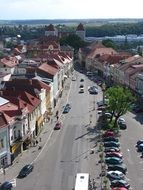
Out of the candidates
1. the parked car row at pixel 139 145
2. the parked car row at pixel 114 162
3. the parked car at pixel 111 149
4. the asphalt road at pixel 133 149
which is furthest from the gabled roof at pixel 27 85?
the parked car row at pixel 139 145

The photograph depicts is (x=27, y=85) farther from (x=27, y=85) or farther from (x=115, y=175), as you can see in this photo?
(x=115, y=175)

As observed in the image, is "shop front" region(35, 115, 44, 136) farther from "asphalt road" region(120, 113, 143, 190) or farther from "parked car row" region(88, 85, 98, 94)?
"parked car row" region(88, 85, 98, 94)

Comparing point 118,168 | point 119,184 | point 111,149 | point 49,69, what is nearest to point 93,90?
point 49,69

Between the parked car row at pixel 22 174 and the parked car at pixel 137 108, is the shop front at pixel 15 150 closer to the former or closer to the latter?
the parked car row at pixel 22 174

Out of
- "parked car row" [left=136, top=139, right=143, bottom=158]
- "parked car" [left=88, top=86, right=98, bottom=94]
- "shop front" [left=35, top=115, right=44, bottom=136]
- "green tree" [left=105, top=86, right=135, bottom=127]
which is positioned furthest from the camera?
"parked car" [left=88, top=86, right=98, bottom=94]

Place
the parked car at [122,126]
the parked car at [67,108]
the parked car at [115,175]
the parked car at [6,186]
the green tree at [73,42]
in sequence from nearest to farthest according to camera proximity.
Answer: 1. the parked car at [6,186]
2. the parked car at [115,175]
3. the parked car at [122,126]
4. the parked car at [67,108]
5. the green tree at [73,42]

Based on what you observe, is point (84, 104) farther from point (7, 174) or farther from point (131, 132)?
point (7, 174)

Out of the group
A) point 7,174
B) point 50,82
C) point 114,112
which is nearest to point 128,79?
point 50,82

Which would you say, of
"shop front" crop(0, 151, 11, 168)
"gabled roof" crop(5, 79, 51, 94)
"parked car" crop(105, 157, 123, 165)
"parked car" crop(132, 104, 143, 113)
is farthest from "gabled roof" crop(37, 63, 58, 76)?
"parked car" crop(105, 157, 123, 165)
